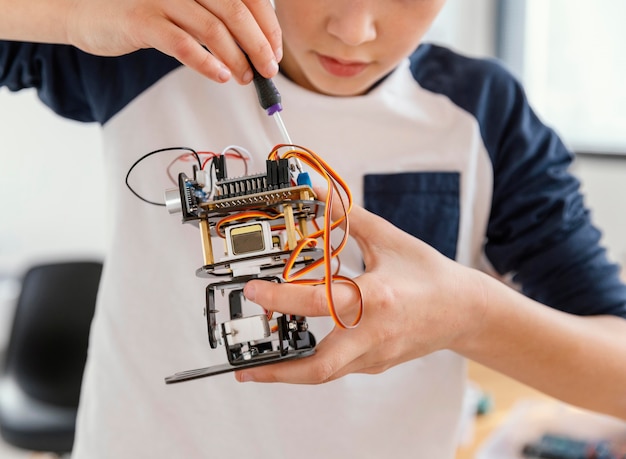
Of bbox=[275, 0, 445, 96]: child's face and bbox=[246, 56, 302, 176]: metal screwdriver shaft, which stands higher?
bbox=[275, 0, 445, 96]: child's face

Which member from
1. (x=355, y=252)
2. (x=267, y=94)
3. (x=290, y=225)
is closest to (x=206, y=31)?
(x=267, y=94)

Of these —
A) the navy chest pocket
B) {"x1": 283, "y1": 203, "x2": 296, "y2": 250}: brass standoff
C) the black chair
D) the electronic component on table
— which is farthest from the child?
the black chair

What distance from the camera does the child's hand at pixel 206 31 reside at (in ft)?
1.72

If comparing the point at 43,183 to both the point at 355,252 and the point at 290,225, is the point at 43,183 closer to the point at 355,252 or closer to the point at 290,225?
the point at 355,252

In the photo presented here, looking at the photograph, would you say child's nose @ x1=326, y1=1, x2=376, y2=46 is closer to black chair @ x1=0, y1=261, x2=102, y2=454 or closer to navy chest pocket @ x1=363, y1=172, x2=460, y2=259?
navy chest pocket @ x1=363, y1=172, x2=460, y2=259

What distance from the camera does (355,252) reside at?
2.41 ft

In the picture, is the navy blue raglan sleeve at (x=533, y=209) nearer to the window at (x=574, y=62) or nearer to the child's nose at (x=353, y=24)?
the child's nose at (x=353, y=24)

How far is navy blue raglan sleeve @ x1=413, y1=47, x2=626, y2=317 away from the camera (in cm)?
76

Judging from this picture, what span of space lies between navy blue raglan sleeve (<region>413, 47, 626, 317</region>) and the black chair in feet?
4.23

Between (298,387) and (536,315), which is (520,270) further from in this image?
(298,387)

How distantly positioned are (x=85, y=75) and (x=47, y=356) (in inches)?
48.4

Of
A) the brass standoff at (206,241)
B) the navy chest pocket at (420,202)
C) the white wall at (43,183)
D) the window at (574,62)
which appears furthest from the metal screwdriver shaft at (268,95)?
the white wall at (43,183)

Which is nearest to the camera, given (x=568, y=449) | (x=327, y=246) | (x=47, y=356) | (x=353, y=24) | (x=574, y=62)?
(x=327, y=246)

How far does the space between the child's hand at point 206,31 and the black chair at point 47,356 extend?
136 centimetres
